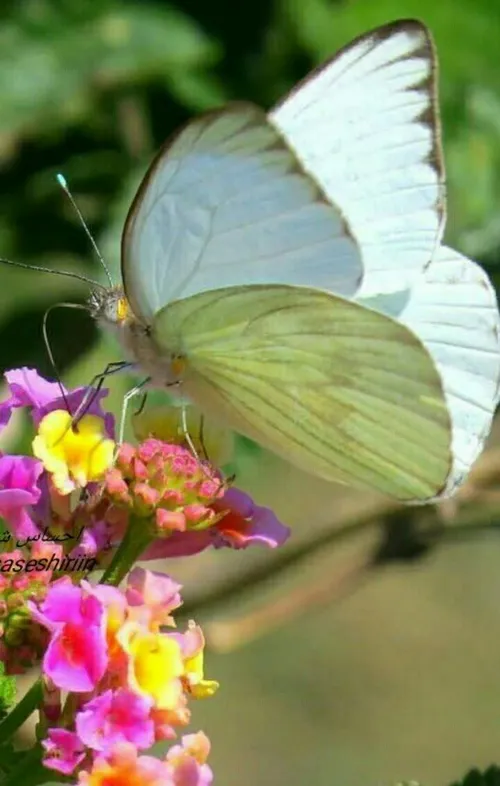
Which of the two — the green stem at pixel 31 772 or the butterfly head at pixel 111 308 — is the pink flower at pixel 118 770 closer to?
the green stem at pixel 31 772

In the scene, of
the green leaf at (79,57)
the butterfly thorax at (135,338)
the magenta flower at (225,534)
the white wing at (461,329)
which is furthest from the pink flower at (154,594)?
the green leaf at (79,57)

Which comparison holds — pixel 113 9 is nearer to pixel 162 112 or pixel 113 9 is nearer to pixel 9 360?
pixel 162 112

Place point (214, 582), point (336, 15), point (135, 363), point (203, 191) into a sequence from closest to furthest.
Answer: point (203, 191) → point (135, 363) → point (214, 582) → point (336, 15)

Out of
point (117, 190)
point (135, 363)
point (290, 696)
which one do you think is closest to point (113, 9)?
point (117, 190)

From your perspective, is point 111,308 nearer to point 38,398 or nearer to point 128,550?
point 38,398

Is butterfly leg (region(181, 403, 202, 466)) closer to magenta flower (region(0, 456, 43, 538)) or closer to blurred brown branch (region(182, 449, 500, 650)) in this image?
magenta flower (region(0, 456, 43, 538))

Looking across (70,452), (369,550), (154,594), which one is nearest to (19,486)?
(70,452)

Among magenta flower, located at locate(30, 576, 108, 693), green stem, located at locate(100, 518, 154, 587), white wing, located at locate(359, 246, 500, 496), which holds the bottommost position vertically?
white wing, located at locate(359, 246, 500, 496)

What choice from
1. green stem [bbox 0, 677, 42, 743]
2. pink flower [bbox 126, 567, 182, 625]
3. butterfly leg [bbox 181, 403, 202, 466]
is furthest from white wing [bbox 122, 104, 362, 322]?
green stem [bbox 0, 677, 42, 743]
